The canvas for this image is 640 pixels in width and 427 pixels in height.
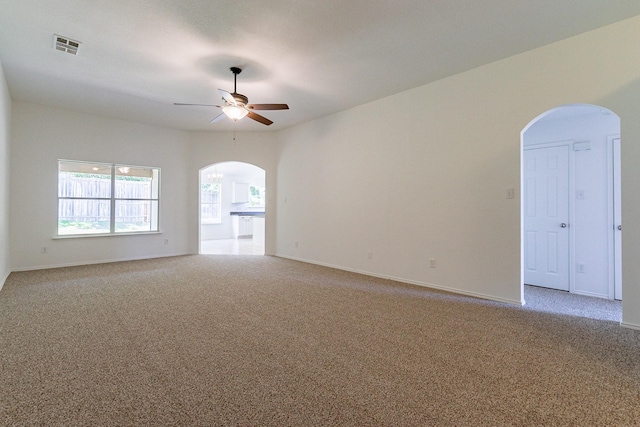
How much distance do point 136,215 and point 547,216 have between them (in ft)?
25.6

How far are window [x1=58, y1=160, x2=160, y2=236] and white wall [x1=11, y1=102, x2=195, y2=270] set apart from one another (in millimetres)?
156

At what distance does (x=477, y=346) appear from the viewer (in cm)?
251

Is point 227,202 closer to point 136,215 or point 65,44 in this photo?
point 136,215

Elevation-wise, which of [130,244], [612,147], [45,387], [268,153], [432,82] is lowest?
[45,387]

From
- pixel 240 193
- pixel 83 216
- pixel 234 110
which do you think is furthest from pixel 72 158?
pixel 240 193

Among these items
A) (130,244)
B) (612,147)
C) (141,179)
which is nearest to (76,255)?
(130,244)

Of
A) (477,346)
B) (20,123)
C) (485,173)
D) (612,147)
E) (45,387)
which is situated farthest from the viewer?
(20,123)

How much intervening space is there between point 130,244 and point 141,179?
1441 millimetres

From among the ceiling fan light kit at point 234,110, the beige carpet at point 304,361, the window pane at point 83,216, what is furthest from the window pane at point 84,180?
the ceiling fan light kit at point 234,110

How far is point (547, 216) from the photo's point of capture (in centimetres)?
471

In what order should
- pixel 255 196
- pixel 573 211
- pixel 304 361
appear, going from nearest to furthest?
pixel 304 361 → pixel 573 211 → pixel 255 196

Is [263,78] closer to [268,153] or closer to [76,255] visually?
[268,153]

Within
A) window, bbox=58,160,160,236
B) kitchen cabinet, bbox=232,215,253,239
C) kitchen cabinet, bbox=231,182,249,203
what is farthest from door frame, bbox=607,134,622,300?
kitchen cabinet, bbox=231,182,249,203

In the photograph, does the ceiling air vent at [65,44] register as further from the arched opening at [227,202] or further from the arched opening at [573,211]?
the arched opening at [227,202]
